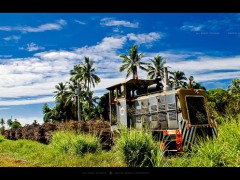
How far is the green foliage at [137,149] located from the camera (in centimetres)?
497

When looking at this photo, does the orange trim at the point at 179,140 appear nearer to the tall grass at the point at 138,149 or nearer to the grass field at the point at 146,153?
the grass field at the point at 146,153

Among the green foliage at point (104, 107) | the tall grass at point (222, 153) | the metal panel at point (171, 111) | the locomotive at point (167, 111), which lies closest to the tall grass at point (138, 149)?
the tall grass at point (222, 153)

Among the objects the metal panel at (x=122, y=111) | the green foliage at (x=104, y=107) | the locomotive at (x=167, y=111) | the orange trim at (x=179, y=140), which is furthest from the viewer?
the metal panel at (x=122, y=111)

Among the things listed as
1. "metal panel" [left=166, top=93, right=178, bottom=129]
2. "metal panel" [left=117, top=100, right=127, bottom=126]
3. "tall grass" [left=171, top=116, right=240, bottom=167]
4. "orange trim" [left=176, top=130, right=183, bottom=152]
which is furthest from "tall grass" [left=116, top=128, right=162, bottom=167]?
"metal panel" [left=117, top=100, right=127, bottom=126]

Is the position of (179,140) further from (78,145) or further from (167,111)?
(78,145)

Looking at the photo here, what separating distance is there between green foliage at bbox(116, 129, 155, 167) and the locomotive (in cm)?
179

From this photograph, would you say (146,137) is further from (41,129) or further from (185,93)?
(41,129)

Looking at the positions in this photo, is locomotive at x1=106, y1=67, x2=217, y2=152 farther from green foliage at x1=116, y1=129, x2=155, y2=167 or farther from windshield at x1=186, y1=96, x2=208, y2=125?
green foliage at x1=116, y1=129, x2=155, y2=167

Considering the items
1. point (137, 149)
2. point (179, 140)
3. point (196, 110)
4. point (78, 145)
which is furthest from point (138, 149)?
point (196, 110)

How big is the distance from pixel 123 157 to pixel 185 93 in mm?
4012

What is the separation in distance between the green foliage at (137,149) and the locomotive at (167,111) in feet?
5.86

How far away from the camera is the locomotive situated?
7875 mm

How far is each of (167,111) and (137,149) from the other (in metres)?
3.81

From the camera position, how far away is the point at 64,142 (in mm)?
7160
